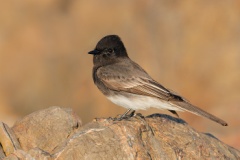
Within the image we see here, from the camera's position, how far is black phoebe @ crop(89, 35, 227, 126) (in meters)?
15.8

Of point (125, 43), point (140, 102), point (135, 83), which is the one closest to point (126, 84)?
point (135, 83)

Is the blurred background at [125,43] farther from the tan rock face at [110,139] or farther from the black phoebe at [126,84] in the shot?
the tan rock face at [110,139]

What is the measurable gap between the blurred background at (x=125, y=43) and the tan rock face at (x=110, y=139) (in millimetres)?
18387

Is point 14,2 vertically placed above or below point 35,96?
above

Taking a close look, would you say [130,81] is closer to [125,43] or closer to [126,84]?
[126,84]

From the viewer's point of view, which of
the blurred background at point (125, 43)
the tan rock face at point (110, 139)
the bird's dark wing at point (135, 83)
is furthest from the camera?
the blurred background at point (125, 43)

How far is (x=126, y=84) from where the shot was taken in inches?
649

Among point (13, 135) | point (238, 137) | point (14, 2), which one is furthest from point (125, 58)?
point (14, 2)

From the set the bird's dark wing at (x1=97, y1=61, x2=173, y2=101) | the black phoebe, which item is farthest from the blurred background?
the bird's dark wing at (x1=97, y1=61, x2=173, y2=101)

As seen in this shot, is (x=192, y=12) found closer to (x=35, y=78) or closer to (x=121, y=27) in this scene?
(x=121, y=27)

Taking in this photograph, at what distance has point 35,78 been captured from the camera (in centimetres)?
3572

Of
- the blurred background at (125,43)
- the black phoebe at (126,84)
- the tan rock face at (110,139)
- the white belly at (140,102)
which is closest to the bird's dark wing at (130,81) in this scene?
the black phoebe at (126,84)

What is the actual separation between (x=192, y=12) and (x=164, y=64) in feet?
12.4

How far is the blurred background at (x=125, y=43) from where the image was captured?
113ft
